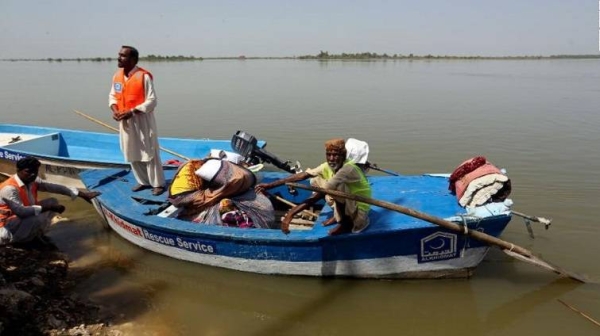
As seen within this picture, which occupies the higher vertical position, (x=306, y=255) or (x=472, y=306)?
(x=306, y=255)

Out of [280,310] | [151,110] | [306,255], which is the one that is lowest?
[280,310]

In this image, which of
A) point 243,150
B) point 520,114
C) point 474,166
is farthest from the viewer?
point 520,114

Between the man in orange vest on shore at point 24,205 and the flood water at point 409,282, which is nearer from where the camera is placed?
the flood water at point 409,282

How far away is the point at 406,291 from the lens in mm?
4562

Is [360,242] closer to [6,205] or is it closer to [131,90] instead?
[131,90]

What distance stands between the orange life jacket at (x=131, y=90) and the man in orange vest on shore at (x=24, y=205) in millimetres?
1162

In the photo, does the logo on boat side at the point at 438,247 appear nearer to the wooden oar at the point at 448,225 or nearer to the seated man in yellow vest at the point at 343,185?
the wooden oar at the point at 448,225

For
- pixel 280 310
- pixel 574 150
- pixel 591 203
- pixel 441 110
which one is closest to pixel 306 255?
pixel 280 310

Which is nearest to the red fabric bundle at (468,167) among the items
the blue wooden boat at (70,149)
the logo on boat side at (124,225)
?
the logo on boat side at (124,225)

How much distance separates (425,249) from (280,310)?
1.60 metres

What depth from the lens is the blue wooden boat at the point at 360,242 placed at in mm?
4191

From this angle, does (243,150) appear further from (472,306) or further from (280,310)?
(472,306)

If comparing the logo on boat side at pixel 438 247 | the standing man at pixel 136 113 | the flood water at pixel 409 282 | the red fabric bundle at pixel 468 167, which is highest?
the standing man at pixel 136 113

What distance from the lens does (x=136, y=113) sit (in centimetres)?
516
